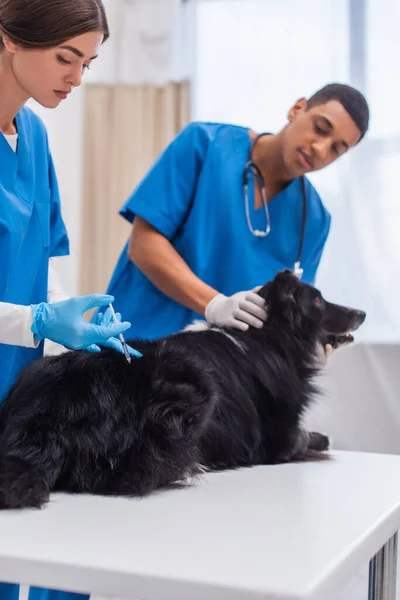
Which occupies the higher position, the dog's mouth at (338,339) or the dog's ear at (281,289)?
the dog's ear at (281,289)

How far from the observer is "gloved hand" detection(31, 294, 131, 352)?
3.38 ft

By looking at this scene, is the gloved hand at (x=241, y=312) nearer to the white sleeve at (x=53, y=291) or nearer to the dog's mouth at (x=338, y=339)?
the dog's mouth at (x=338, y=339)

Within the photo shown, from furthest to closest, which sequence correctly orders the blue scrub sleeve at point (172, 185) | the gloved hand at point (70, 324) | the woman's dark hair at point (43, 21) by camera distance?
the blue scrub sleeve at point (172, 185), the woman's dark hair at point (43, 21), the gloved hand at point (70, 324)

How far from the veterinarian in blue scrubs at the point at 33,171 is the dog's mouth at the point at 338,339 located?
0.65 metres

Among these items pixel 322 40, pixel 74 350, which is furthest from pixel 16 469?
pixel 322 40

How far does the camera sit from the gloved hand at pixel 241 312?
1482 mm

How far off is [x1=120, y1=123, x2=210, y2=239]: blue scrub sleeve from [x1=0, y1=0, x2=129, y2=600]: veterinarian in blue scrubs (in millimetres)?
378

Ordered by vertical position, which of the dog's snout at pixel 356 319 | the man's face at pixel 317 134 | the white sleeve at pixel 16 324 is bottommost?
the dog's snout at pixel 356 319

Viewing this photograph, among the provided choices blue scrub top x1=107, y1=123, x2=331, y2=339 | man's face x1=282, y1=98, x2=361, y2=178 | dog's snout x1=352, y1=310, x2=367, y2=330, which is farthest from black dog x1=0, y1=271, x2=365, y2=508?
man's face x1=282, y1=98, x2=361, y2=178

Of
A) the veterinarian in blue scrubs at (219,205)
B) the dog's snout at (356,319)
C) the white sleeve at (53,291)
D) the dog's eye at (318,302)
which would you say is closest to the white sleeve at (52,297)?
the white sleeve at (53,291)

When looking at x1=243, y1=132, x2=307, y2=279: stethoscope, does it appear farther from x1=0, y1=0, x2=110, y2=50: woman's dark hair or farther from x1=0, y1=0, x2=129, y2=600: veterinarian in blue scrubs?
x1=0, y1=0, x2=110, y2=50: woman's dark hair

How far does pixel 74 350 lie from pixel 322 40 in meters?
2.77

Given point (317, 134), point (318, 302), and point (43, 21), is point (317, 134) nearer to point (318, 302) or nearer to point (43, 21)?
point (318, 302)

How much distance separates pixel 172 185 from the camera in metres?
1.86
